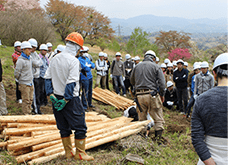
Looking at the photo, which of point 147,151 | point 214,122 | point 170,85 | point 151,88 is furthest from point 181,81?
point 214,122

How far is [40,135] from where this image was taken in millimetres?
4039

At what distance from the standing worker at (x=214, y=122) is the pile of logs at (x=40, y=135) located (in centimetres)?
253

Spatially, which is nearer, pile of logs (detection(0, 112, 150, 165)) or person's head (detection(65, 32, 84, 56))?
person's head (detection(65, 32, 84, 56))

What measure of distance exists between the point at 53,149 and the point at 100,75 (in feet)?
21.1

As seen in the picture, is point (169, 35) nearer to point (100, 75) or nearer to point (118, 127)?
point (100, 75)

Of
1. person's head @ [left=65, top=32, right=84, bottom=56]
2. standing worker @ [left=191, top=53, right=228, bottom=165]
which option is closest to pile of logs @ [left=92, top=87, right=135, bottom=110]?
person's head @ [left=65, top=32, right=84, bottom=56]

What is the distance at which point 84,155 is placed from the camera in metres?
3.42

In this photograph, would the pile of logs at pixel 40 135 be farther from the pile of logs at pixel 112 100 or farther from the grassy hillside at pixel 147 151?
the pile of logs at pixel 112 100

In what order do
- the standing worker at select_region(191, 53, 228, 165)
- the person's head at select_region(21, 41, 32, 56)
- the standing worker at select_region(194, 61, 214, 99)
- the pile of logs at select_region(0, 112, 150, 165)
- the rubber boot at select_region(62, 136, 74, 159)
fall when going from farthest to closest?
the standing worker at select_region(194, 61, 214, 99)
the person's head at select_region(21, 41, 32, 56)
the pile of logs at select_region(0, 112, 150, 165)
the rubber boot at select_region(62, 136, 74, 159)
the standing worker at select_region(191, 53, 228, 165)

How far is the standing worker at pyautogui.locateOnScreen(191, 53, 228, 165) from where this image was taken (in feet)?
6.02

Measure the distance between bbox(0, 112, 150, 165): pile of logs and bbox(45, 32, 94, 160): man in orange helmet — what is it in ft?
2.18

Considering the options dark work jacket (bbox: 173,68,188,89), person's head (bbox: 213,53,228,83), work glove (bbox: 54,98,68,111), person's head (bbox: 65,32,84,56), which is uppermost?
person's head (bbox: 65,32,84,56)

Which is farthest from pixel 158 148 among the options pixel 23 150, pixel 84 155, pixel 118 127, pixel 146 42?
pixel 146 42

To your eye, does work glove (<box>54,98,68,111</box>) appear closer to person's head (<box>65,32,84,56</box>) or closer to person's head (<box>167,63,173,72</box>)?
person's head (<box>65,32,84,56</box>)
